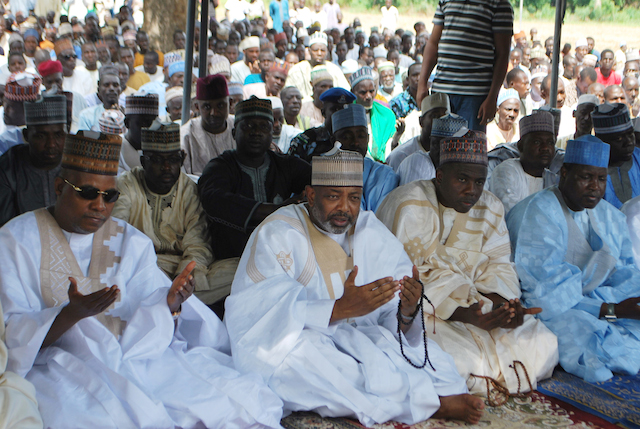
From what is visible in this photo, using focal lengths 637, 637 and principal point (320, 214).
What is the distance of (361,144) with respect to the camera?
5328 millimetres

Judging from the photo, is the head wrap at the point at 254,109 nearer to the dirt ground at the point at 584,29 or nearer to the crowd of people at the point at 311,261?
the crowd of people at the point at 311,261

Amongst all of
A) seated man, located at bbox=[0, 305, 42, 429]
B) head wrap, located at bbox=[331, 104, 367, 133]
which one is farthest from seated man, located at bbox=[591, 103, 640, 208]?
seated man, located at bbox=[0, 305, 42, 429]

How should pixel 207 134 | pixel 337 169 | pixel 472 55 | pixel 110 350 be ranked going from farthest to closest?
pixel 207 134 → pixel 472 55 → pixel 337 169 → pixel 110 350

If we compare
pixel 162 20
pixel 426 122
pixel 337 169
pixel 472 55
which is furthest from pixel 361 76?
pixel 162 20

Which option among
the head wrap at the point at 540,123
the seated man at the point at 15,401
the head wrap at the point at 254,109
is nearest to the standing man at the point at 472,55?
the head wrap at the point at 540,123

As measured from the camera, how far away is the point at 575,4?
27.9 metres

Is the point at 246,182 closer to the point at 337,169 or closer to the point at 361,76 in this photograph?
Result: the point at 337,169

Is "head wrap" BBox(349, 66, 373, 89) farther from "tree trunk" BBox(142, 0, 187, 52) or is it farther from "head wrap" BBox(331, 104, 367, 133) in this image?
"tree trunk" BBox(142, 0, 187, 52)

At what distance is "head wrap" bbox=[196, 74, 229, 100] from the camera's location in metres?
5.93

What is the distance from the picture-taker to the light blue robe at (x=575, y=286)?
Result: 156 inches

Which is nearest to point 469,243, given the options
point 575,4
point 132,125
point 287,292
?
point 287,292

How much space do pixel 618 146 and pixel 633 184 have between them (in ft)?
1.41

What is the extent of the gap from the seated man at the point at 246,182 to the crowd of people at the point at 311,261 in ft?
0.05

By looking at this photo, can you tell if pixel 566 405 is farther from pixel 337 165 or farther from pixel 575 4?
pixel 575 4
